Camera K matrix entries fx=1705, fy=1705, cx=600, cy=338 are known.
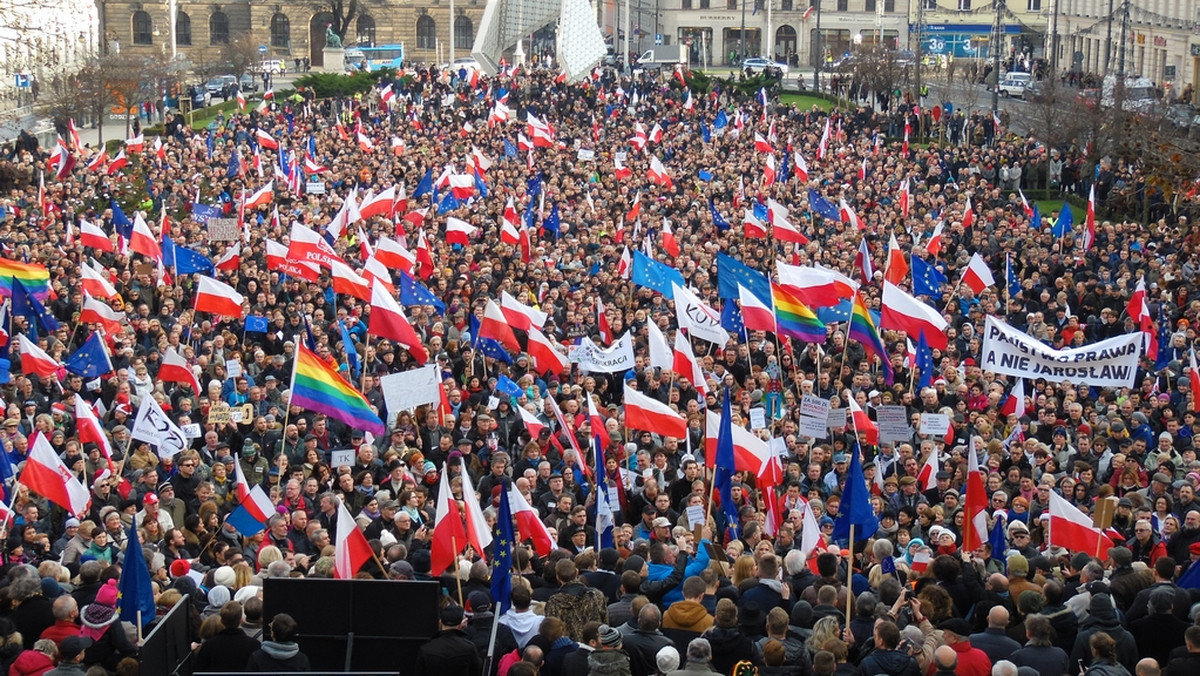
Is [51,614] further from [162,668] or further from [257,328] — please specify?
[257,328]

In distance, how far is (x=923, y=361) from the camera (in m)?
18.4

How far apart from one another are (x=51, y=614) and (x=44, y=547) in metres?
2.77

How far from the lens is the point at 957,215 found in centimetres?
2942

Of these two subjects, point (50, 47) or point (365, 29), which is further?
point (365, 29)

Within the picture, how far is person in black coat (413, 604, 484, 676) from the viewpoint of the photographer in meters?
9.19

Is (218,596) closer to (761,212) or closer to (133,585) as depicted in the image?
(133,585)

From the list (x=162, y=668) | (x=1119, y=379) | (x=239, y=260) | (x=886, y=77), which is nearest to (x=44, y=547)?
(x=162, y=668)

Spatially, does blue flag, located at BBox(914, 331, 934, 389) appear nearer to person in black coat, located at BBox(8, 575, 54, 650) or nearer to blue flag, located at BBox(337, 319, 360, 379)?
blue flag, located at BBox(337, 319, 360, 379)

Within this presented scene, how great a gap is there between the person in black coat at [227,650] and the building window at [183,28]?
91.9 metres

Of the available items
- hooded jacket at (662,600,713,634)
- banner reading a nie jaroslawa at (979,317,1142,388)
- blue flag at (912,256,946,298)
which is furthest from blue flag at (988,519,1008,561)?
blue flag at (912,256,946,298)

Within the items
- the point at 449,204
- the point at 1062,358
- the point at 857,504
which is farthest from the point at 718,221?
the point at 857,504

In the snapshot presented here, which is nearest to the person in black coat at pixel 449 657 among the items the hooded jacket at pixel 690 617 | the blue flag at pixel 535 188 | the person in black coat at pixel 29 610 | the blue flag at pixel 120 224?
the hooded jacket at pixel 690 617

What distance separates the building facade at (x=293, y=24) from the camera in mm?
95625

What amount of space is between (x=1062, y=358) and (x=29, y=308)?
1153 cm
